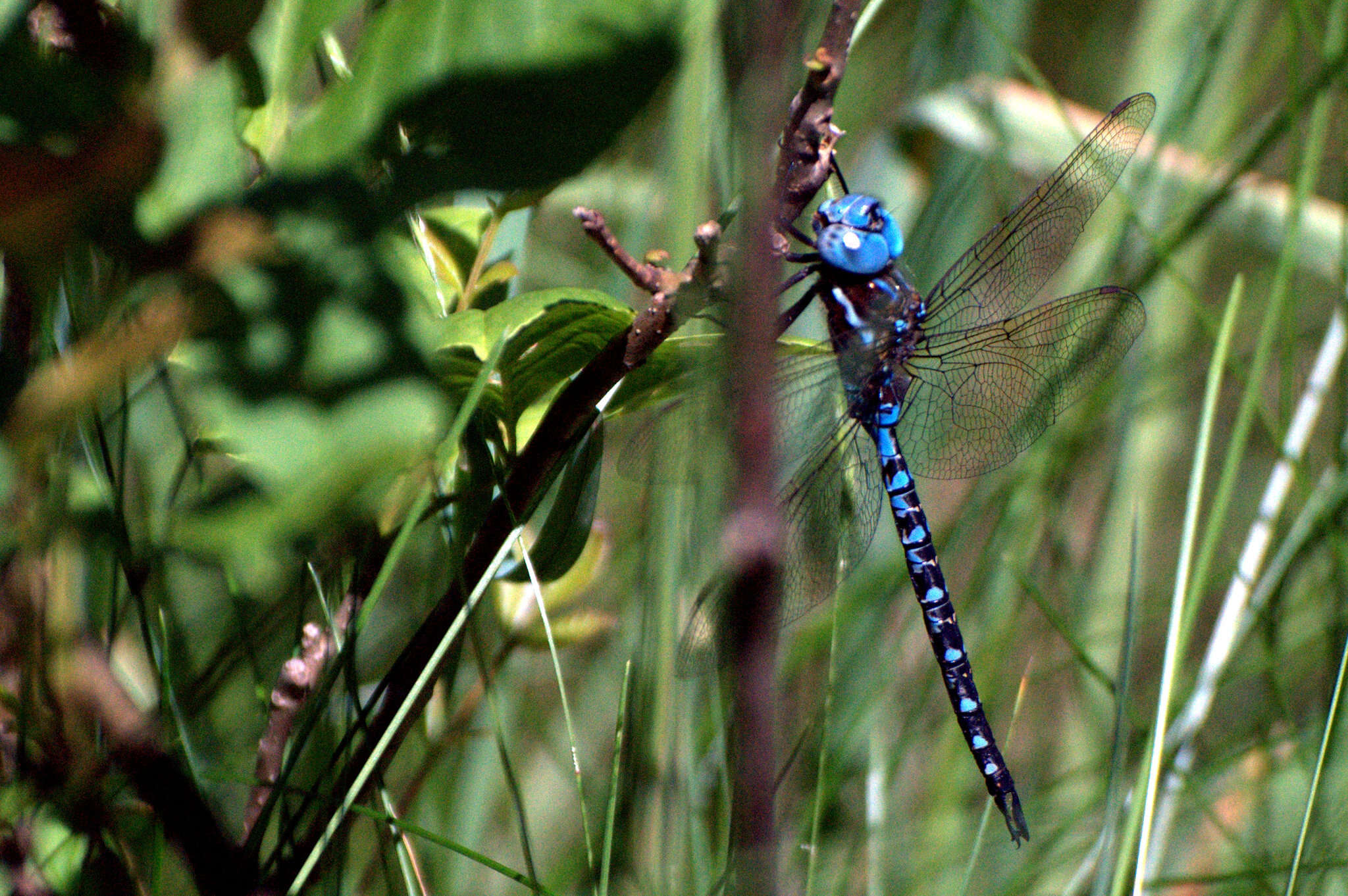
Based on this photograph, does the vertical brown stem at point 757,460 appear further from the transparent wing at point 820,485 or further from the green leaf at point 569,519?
the transparent wing at point 820,485

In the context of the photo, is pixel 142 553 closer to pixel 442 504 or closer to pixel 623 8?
pixel 442 504

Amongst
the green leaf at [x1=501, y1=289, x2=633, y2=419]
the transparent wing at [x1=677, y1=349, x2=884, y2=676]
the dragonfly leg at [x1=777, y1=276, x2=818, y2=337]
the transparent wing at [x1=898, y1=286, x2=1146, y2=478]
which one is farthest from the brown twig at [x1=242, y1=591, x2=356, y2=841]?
the transparent wing at [x1=898, y1=286, x2=1146, y2=478]

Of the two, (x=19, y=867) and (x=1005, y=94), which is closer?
(x=19, y=867)

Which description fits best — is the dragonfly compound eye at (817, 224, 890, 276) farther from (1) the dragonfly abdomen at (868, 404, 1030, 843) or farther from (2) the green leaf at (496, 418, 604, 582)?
(2) the green leaf at (496, 418, 604, 582)

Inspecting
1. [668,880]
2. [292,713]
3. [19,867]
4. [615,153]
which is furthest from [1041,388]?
[19,867]

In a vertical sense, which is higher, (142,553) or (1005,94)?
(1005,94)

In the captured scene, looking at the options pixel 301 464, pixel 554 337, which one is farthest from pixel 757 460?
pixel 554 337

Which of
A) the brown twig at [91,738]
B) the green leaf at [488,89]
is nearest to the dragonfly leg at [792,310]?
the green leaf at [488,89]
